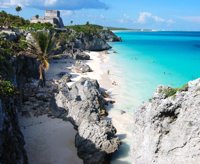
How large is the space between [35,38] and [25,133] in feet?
40.8

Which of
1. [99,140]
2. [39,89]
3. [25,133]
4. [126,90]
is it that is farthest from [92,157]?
[126,90]

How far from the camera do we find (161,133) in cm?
1113

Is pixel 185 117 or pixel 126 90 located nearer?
pixel 185 117

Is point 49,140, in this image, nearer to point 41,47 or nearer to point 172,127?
point 172,127

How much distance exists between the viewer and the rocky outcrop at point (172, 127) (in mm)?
10219

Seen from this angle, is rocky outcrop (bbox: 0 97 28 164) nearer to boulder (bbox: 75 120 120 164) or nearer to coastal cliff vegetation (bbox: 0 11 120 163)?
coastal cliff vegetation (bbox: 0 11 120 163)

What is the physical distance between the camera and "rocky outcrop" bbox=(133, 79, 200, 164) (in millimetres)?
10219

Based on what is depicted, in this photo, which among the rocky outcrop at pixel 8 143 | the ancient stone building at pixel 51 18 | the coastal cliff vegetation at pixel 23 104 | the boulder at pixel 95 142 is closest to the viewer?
the rocky outcrop at pixel 8 143

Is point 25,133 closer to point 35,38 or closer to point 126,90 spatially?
point 35,38

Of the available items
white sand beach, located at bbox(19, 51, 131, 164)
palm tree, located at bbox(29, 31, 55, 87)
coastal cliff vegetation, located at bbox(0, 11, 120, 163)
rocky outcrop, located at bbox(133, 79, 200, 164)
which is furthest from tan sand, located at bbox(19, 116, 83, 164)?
palm tree, located at bbox(29, 31, 55, 87)

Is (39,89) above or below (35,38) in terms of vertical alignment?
below

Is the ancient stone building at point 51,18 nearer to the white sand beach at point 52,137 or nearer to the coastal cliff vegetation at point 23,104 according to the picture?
the coastal cliff vegetation at point 23,104

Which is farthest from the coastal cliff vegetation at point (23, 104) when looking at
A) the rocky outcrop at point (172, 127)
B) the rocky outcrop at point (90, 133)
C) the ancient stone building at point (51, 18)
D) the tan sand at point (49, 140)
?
the ancient stone building at point (51, 18)

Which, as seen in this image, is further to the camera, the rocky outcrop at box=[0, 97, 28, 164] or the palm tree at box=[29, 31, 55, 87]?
the palm tree at box=[29, 31, 55, 87]
